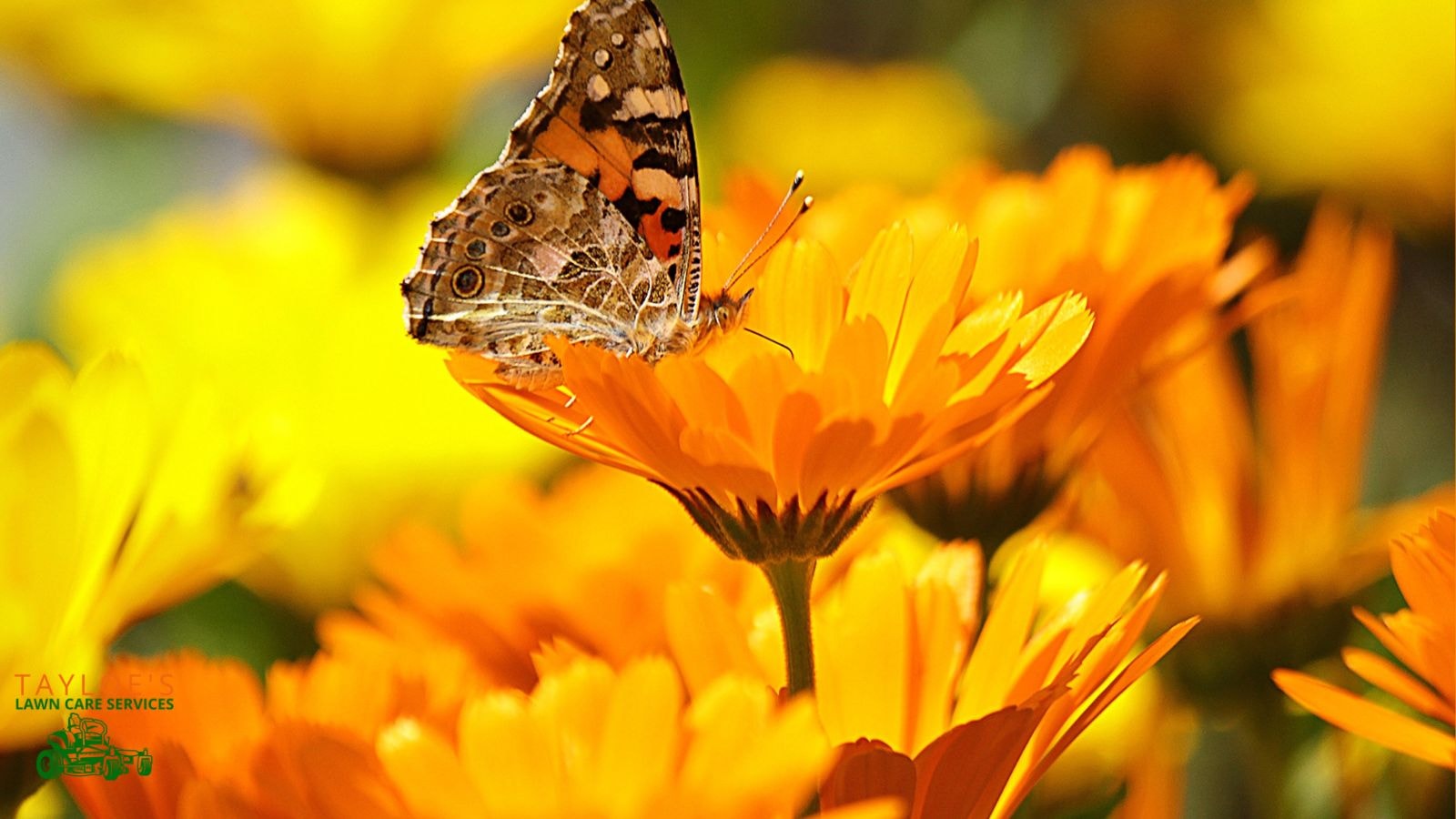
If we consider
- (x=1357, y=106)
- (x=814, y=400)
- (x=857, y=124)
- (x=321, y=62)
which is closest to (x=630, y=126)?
(x=814, y=400)

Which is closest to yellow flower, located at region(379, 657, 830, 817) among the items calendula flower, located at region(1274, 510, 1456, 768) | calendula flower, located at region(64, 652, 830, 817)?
calendula flower, located at region(64, 652, 830, 817)

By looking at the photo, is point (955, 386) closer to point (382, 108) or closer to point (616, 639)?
point (616, 639)

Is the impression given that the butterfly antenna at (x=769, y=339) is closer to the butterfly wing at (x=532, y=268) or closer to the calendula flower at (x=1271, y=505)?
the butterfly wing at (x=532, y=268)

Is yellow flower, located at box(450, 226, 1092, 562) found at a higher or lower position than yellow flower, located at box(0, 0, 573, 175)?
lower

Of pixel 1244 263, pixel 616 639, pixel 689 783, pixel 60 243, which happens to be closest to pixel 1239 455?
pixel 1244 263

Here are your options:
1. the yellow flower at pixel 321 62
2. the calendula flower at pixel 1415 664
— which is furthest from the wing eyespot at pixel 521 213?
the yellow flower at pixel 321 62

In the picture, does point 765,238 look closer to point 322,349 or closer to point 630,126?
point 630,126

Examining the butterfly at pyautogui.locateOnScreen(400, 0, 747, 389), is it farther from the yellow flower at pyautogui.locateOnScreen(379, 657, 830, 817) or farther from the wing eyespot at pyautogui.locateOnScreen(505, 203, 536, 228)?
the yellow flower at pyautogui.locateOnScreen(379, 657, 830, 817)
